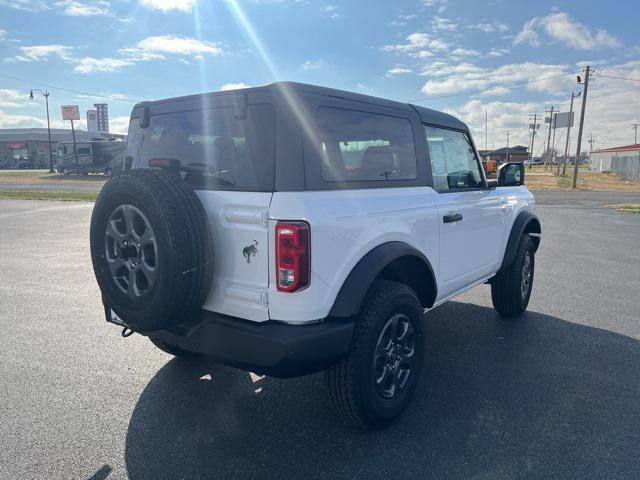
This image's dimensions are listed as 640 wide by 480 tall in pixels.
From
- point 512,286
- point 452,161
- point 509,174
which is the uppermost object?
point 452,161

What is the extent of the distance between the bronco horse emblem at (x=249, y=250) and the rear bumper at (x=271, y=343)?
371 mm

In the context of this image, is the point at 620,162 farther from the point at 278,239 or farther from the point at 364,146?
the point at 278,239

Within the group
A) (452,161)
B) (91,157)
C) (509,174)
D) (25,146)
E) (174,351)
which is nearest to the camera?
(174,351)

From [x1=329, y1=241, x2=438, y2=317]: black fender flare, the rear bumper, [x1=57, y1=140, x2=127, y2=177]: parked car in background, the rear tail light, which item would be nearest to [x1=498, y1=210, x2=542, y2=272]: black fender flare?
[x1=329, y1=241, x2=438, y2=317]: black fender flare

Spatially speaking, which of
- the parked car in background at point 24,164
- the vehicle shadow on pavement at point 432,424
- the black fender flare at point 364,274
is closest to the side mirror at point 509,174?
the vehicle shadow on pavement at point 432,424

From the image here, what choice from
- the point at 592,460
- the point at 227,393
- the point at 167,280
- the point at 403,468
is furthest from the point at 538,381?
A: the point at 167,280

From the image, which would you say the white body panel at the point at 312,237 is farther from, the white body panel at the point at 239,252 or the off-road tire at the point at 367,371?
the off-road tire at the point at 367,371

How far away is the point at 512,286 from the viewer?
4980mm

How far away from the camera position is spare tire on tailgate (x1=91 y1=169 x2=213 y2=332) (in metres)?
2.47

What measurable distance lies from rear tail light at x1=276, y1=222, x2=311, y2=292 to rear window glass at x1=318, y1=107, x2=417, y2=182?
0.42 meters

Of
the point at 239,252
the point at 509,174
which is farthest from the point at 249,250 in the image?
the point at 509,174

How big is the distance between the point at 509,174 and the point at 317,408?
9.46ft

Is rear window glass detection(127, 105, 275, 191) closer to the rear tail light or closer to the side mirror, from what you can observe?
the rear tail light

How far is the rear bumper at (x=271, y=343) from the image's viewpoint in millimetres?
2467
